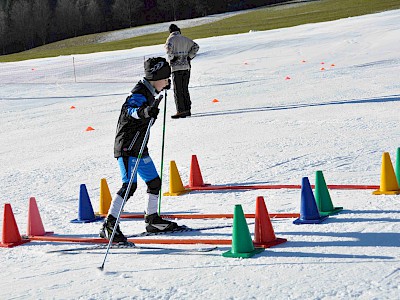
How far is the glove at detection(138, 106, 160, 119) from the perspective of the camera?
21.6ft

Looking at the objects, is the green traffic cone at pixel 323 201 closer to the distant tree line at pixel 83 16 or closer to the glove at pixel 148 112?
the glove at pixel 148 112

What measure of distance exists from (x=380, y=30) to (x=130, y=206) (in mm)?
29208

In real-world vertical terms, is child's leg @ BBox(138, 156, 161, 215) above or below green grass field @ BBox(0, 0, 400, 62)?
below

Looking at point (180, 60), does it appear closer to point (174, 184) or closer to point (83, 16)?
point (174, 184)

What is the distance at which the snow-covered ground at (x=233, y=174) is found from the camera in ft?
18.1

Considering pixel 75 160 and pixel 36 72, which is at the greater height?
pixel 36 72

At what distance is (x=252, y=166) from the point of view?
404 inches

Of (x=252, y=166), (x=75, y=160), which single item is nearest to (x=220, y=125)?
(x=75, y=160)

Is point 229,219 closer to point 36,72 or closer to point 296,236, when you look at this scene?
point 296,236

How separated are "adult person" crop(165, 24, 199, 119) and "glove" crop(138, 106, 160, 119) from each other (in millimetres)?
8870

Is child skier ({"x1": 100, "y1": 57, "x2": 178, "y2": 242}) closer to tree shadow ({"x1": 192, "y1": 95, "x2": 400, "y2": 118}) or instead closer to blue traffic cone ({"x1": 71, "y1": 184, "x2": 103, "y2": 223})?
blue traffic cone ({"x1": 71, "y1": 184, "x2": 103, "y2": 223})

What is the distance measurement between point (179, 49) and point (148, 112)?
948 centimetres

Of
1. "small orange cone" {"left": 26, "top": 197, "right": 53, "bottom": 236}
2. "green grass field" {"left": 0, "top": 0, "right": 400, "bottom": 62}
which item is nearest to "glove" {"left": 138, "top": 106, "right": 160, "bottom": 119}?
"small orange cone" {"left": 26, "top": 197, "right": 53, "bottom": 236}

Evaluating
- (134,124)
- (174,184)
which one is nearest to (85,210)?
(174,184)
